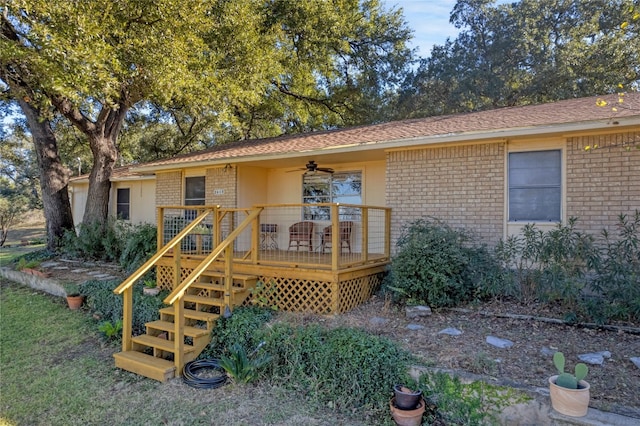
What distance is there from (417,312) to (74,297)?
663 cm

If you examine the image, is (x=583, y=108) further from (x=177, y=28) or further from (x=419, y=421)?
(x=177, y=28)

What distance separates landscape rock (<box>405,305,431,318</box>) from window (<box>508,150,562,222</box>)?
236 centimetres

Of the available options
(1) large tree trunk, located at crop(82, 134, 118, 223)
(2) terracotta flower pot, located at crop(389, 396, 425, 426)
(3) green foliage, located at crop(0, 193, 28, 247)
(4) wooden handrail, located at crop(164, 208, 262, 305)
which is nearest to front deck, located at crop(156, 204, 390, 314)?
(4) wooden handrail, located at crop(164, 208, 262, 305)

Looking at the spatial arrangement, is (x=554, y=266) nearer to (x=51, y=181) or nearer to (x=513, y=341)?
(x=513, y=341)

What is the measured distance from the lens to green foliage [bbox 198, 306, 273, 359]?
527 centimetres

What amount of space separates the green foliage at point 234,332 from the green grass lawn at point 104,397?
721 mm

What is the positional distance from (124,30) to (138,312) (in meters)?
6.53

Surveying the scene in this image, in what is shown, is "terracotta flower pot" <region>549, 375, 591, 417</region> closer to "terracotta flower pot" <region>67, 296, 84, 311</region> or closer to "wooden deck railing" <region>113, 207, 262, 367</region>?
"wooden deck railing" <region>113, 207, 262, 367</region>

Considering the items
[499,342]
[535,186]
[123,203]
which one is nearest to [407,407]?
[499,342]

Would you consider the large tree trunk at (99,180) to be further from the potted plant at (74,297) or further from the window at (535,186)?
the window at (535,186)

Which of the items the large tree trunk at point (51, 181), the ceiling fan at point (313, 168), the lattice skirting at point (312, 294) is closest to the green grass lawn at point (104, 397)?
the lattice skirting at point (312, 294)

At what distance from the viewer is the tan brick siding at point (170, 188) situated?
1111 cm

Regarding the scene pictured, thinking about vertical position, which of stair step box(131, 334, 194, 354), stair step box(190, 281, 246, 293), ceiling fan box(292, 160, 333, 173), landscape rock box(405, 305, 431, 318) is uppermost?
ceiling fan box(292, 160, 333, 173)

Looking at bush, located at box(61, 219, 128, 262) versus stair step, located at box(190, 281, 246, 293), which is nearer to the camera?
stair step, located at box(190, 281, 246, 293)
